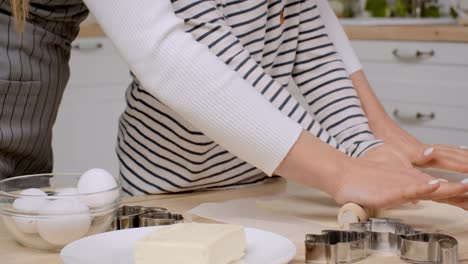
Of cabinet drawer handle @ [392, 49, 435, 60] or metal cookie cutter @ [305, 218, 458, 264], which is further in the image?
cabinet drawer handle @ [392, 49, 435, 60]

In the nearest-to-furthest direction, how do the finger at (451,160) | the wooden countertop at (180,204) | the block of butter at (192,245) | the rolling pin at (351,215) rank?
the block of butter at (192,245)
the wooden countertop at (180,204)
the rolling pin at (351,215)
the finger at (451,160)

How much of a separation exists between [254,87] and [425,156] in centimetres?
34

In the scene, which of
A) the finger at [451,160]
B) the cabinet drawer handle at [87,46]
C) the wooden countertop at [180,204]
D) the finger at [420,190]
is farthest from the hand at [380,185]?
the cabinet drawer handle at [87,46]

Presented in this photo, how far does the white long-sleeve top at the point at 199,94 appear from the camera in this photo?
1.11 m

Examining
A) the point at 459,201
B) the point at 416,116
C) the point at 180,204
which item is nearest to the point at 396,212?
the point at 459,201

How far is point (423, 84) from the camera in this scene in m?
2.98

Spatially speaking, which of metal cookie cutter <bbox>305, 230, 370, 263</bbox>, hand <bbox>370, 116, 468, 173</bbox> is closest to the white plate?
metal cookie cutter <bbox>305, 230, 370, 263</bbox>

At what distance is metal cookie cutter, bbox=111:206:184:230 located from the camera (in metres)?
1.04

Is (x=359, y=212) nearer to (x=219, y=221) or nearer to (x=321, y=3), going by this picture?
(x=219, y=221)

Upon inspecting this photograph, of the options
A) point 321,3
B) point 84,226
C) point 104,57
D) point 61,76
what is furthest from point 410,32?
point 84,226

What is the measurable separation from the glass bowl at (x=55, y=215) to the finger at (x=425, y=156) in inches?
21.8

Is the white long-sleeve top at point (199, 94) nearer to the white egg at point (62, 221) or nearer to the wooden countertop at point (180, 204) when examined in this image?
the wooden countertop at point (180, 204)

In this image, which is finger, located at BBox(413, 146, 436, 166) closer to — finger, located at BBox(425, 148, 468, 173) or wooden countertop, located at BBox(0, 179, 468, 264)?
finger, located at BBox(425, 148, 468, 173)

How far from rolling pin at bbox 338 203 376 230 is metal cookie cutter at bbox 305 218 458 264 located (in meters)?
0.08
